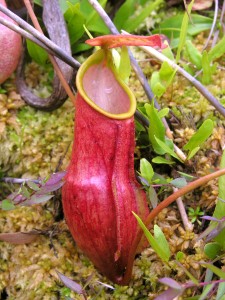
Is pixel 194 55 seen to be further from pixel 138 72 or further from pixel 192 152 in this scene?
pixel 192 152

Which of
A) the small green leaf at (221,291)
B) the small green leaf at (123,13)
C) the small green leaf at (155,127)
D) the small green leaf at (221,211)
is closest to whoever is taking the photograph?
the small green leaf at (221,291)

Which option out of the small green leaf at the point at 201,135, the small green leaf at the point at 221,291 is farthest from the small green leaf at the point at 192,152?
the small green leaf at the point at 221,291

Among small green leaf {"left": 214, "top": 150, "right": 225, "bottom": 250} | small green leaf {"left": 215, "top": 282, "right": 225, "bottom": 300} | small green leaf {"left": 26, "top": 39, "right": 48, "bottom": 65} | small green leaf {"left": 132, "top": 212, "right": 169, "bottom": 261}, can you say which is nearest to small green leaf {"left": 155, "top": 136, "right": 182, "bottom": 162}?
small green leaf {"left": 214, "top": 150, "right": 225, "bottom": 250}

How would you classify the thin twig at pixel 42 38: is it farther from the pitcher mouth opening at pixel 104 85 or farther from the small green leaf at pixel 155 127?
the small green leaf at pixel 155 127


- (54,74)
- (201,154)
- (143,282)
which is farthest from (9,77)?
(143,282)

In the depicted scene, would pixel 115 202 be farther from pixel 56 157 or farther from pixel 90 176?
pixel 56 157

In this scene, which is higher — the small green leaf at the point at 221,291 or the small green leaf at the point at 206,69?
the small green leaf at the point at 206,69

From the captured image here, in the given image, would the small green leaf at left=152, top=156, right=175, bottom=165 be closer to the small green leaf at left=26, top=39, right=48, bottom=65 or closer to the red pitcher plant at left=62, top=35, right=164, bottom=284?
the red pitcher plant at left=62, top=35, right=164, bottom=284
